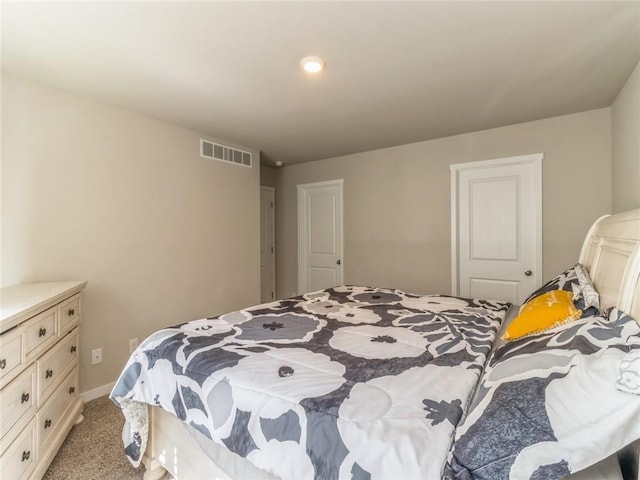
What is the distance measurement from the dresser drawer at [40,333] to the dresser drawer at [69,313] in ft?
0.24

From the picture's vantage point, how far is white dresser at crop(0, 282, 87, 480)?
4.64 ft

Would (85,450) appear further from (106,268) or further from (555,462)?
(555,462)

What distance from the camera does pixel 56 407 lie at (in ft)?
6.20

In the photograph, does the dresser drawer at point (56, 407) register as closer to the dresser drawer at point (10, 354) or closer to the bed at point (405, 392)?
the dresser drawer at point (10, 354)

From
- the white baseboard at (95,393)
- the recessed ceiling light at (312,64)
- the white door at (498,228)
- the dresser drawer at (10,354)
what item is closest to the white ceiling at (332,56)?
the recessed ceiling light at (312,64)

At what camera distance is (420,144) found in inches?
151

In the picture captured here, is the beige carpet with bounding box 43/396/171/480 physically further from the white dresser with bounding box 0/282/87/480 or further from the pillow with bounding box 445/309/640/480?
the pillow with bounding box 445/309/640/480

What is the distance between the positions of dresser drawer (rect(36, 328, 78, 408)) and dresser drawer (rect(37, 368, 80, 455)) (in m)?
0.05

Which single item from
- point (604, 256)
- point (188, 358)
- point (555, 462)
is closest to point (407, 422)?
point (555, 462)

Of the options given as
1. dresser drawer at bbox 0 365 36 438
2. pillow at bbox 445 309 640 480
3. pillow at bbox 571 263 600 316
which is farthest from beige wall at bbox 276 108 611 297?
dresser drawer at bbox 0 365 36 438

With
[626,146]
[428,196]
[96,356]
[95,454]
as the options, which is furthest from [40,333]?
[626,146]

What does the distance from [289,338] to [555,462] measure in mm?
1141

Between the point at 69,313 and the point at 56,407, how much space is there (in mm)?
561

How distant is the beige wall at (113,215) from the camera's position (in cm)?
225
